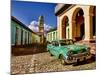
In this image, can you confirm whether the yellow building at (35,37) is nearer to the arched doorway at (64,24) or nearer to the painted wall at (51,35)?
the painted wall at (51,35)

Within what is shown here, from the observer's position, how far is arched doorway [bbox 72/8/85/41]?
262cm

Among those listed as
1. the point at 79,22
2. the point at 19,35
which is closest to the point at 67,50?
the point at 79,22

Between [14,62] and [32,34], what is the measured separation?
393 mm

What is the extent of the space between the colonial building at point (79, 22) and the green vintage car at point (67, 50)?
0.33 feet

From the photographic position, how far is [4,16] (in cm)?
224

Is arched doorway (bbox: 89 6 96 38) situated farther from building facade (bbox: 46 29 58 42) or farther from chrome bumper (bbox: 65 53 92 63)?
building facade (bbox: 46 29 58 42)

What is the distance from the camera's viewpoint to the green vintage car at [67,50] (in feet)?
8.25

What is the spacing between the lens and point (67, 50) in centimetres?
256

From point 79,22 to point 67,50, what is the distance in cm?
42

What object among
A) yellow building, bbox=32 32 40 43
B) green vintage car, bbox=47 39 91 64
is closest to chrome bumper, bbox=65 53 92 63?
green vintage car, bbox=47 39 91 64

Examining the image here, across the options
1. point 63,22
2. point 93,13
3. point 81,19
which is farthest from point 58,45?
point 93,13

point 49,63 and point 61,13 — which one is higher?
point 61,13
